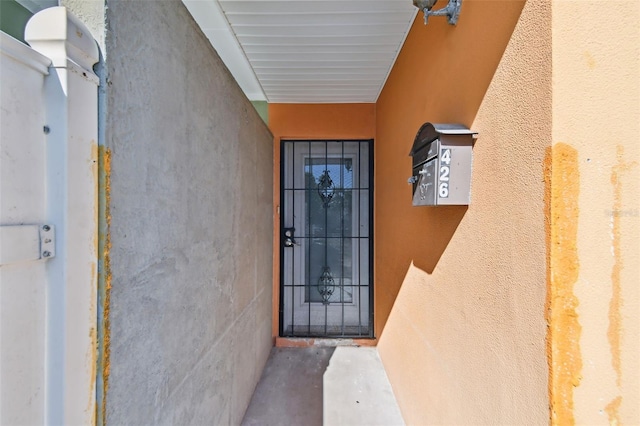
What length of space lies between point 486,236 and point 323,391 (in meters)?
1.75

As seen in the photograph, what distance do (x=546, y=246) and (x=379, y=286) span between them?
1884 millimetres

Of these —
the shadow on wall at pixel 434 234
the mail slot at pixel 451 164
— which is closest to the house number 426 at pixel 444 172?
the mail slot at pixel 451 164

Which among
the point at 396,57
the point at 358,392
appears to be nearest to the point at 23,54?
the point at 396,57

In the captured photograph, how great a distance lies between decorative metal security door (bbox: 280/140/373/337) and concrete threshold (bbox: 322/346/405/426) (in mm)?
412

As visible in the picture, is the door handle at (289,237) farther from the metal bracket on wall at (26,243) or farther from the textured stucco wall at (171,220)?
the metal bracket on wall at (26,243)

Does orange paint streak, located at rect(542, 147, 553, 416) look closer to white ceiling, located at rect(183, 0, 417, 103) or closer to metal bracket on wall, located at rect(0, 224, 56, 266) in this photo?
metal bracket on wall, located at rect(0, 224, 56, 266)

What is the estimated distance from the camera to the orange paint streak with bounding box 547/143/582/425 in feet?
2.03

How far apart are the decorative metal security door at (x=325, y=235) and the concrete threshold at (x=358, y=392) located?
1.35ft

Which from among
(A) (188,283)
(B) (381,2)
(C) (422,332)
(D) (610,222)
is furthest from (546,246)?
(B) (381,2)

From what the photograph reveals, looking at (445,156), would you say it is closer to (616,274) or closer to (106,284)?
(616,274)

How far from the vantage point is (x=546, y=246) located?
2.11 feet

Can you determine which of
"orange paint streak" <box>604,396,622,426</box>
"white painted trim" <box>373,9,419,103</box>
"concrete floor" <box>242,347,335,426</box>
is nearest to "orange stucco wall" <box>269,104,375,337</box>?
"white painted trim" <box>373,9,419,103</box>

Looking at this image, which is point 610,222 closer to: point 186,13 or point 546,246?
point 546,246

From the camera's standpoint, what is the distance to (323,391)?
1.94 metres
